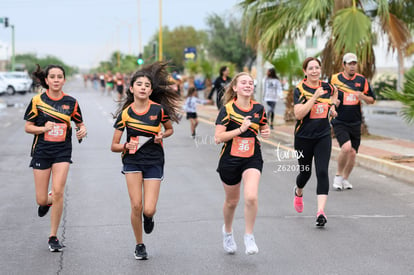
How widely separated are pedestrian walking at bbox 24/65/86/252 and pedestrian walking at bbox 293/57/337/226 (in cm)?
249

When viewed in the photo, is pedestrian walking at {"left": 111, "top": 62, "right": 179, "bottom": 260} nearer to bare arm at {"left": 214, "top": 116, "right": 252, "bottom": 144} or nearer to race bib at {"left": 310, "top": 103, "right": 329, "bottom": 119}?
bare arm at {"left": 214, "top": 116, "right": 252, "bottom": 144}

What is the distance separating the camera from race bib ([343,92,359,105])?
9625mm

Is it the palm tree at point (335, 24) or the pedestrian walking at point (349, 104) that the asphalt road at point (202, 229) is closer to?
the pedestrian walking at point (349, 104)

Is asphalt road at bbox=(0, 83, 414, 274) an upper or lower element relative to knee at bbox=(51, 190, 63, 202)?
lower

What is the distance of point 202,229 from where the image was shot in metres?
7.38

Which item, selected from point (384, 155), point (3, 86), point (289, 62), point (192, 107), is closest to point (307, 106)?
point (384, 155)

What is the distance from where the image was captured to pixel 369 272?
18.8ft

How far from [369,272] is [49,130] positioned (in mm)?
3061

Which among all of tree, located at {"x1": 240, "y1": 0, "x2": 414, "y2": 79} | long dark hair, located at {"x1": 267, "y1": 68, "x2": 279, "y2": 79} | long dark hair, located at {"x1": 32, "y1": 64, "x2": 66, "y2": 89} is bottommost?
long dark hair, located at {"x1": 32, "y1": 64, "x2": 66, "y2": 89}

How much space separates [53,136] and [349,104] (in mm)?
4653

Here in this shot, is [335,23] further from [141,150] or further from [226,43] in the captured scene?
[226,43]

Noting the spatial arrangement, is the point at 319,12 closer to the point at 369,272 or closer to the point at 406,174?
the point at 406,174

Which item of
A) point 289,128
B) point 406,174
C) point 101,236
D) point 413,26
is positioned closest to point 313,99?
point 101,236

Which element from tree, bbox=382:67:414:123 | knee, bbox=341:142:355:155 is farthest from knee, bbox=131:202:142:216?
tree, bbox=382:67:414:123
